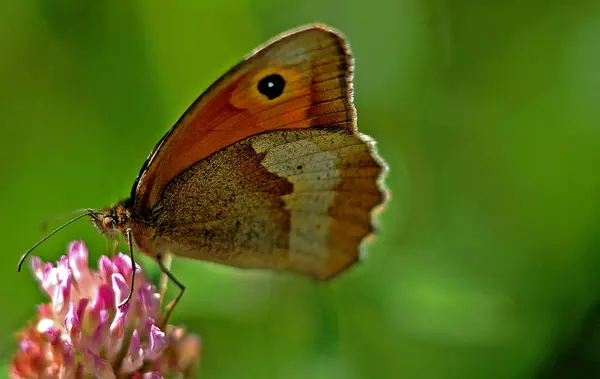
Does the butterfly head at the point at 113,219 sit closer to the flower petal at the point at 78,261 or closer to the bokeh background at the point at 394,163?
the flower petal at the point at 78,261

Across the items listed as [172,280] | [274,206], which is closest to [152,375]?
[172,280]

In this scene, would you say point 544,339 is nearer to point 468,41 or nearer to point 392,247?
point 392,247

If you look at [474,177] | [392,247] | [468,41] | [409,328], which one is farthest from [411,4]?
[409,328]

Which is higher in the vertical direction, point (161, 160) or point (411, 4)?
point (411, 4)

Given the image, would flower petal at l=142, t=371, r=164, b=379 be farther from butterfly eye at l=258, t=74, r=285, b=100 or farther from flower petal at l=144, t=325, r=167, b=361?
butterfly eye at l=258, t=74, r=285, b=100

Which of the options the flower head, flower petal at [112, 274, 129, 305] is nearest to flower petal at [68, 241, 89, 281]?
the flower head

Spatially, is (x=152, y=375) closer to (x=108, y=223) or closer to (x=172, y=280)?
(x=172, y=280)
